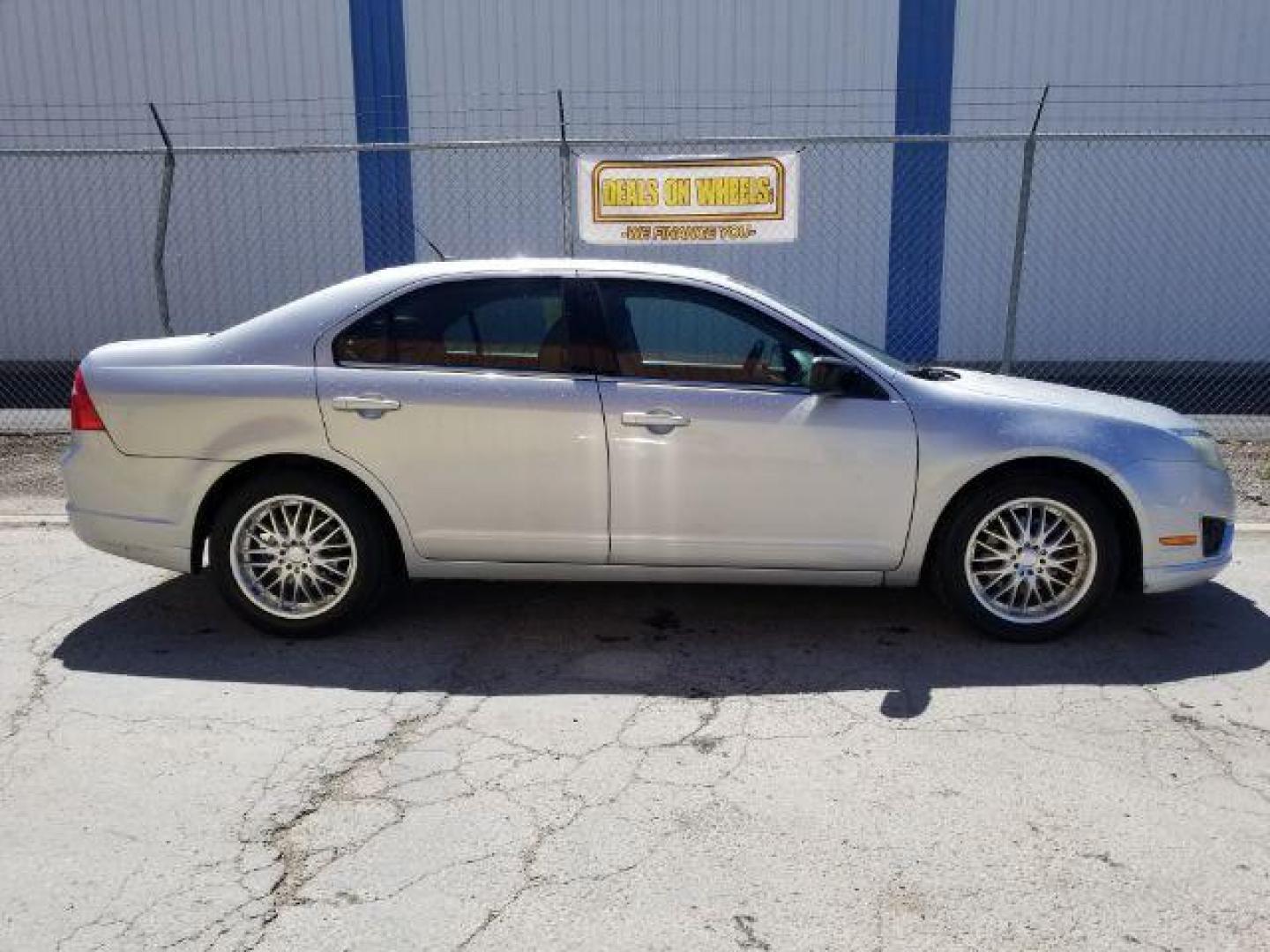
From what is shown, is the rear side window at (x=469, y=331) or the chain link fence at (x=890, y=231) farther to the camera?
the chain link fence at (x=890, y=231)

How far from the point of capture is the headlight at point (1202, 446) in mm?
4676

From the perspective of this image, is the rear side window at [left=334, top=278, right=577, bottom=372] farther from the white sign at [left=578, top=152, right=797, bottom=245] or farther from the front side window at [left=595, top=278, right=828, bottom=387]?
the white sign at [left=578, top=152, right=797, bottom=245]

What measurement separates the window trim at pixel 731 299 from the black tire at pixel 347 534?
120 cm

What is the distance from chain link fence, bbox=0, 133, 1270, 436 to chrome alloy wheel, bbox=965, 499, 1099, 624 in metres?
7.74

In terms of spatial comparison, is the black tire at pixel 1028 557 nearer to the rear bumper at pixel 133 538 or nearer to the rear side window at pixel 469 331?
the rear side window at pixel 469 331

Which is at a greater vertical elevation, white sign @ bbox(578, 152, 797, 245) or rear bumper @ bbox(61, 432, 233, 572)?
white sign @ bbox(578, 152, 797, 245)

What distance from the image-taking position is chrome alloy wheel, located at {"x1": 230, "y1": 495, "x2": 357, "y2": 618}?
474cm

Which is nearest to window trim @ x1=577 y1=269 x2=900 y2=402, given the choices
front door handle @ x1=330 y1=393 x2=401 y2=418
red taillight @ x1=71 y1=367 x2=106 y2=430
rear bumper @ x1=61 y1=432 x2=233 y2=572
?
front door handle @ x1=330 y1=393 x2=401 y2=418

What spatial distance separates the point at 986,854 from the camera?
3.09m

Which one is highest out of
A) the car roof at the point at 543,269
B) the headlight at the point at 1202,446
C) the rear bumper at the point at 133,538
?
the car roof at the point at 543,269

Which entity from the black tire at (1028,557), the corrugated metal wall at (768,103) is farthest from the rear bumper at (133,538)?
the corrugated metal wall at (768,103)

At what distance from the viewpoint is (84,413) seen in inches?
187

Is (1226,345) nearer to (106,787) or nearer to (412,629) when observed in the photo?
(412,629)

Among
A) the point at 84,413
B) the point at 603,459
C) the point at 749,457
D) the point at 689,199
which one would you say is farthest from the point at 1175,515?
the point at 689,199
